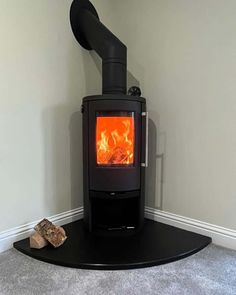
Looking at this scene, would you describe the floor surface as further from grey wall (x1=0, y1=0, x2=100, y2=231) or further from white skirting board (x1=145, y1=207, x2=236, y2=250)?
grey wall (x1=0, y1=0, x2=100, y2=231)

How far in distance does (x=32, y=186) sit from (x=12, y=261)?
571 mm

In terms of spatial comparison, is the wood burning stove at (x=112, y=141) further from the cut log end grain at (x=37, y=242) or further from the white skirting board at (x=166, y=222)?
the cut log end grain at (x=37, y=242)

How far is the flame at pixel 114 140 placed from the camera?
2.18 m

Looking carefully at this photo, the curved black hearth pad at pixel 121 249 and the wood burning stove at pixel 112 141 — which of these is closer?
the curved black hearth pad at pixel 121 249

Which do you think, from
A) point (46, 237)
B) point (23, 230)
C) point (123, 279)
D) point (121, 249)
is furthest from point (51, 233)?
point (123, 279)

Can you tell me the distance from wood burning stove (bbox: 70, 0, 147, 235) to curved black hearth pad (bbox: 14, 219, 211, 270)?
5.4 inches

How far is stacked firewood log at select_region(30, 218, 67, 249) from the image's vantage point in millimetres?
2002

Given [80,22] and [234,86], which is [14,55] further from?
[234,86]

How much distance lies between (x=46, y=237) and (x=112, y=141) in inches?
32.2

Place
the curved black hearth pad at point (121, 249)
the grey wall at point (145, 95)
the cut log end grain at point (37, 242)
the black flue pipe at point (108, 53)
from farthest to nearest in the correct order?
the black flue pipe at point (108, 53)
the grey wall at point (145, 95)
the cut log end grain at point (37, 242)
the curved black hearth pad at point (121, 249)

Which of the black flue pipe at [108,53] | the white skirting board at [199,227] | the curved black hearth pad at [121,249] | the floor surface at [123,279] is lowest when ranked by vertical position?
the floor surface at [123,279]

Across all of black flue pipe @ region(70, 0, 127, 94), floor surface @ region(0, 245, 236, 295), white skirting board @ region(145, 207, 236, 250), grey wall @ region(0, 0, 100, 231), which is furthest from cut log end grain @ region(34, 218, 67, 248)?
black flue pipe @ region(70, 0, 127, 94)

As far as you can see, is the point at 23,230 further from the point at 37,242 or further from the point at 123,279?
the point at 123,279

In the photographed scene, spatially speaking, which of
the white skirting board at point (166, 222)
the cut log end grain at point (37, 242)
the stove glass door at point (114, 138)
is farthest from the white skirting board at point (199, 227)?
the cut log end grain at point (37, 242)
